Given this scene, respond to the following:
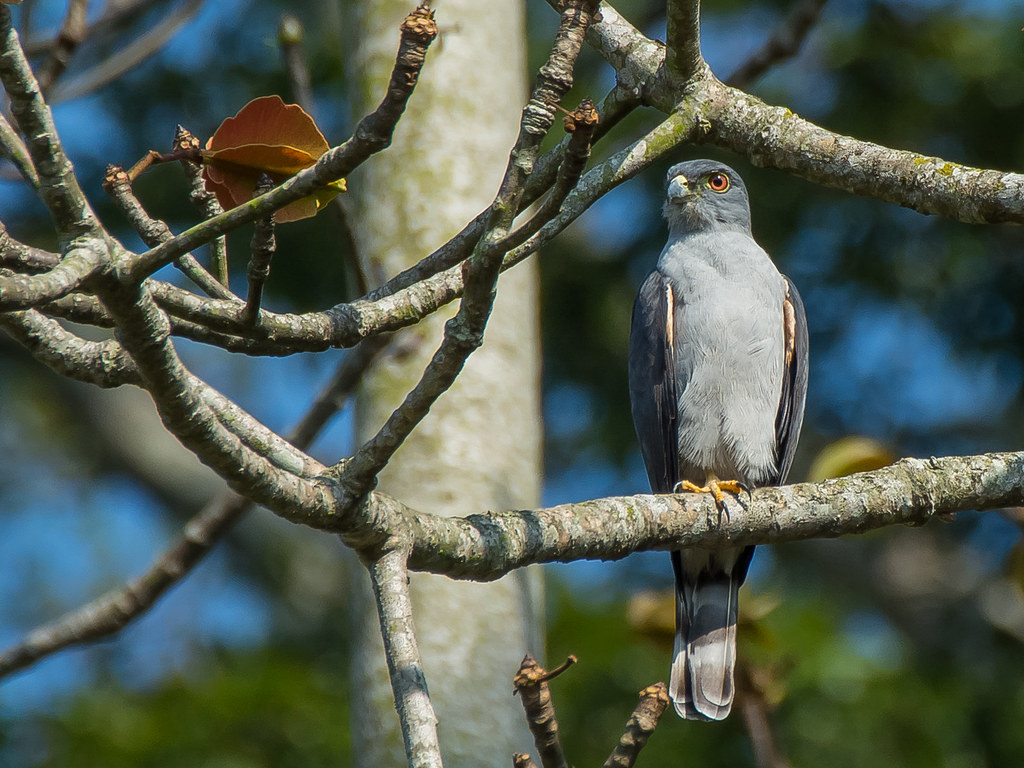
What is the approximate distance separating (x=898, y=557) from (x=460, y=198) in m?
5.71

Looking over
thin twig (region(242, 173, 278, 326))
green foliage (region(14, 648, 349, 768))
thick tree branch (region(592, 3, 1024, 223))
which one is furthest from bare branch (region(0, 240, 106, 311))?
green foliage (region(14, 648, 349, 768))

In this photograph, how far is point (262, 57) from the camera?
708cm

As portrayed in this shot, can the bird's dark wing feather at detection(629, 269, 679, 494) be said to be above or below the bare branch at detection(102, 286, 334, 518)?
above

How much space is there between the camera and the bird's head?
5.01 metres

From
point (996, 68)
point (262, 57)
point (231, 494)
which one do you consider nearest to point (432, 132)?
point (231, 494)

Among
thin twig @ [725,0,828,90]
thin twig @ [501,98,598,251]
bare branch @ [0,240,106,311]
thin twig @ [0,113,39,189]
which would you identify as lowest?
bare branch @ [0,240,106,311]

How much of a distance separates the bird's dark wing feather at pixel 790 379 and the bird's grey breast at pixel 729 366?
121 mm

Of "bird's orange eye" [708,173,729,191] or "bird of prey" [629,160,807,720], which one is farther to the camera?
"bird's orange eye" [708,173,729,191]

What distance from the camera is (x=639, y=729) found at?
6.54ft

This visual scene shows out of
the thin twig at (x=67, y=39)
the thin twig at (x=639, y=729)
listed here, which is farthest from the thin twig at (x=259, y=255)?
the thin twig at (x=67, y=39)

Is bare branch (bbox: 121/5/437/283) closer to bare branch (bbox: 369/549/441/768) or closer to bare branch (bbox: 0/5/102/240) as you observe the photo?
bare branch (bbox: 0/5/102/240)

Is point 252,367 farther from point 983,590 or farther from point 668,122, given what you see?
point 668,122

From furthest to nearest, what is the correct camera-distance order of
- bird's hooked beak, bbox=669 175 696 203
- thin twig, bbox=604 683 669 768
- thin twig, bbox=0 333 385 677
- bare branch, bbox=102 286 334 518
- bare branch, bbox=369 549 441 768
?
bird's hooked beak, bbox=669 175 696 203 → thin twig, bbox=0 333 385 677 → thin twig, bbox=604 683 669 768 → bare branch, bbox=369 549 441 768 → bare branch, bbox=102 286 334 518

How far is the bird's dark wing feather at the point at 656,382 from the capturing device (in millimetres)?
4648
